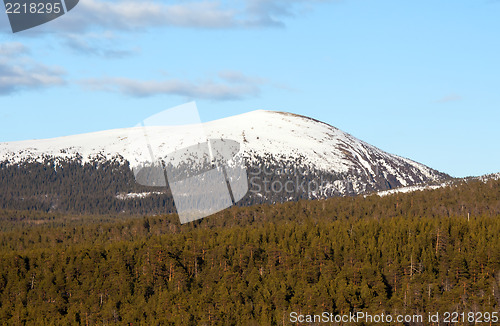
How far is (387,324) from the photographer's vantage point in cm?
13575

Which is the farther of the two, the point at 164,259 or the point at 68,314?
the point at 164,259

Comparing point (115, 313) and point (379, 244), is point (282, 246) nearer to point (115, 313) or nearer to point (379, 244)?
point (379, 244)

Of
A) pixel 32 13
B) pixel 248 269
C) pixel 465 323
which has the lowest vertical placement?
pixel 465 323

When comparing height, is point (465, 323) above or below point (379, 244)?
below

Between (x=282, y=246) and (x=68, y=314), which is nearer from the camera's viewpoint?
(x=68, y=314)

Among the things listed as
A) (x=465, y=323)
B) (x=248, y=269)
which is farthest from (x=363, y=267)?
(x=465, y=323)

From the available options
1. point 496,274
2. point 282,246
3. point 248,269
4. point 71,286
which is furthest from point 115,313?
point 496,274

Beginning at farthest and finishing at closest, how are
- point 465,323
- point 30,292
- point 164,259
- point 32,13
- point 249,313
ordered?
1. point 164,259
2. point 30,292
3. point 249,313
4. point 465,323
5. point 32,13

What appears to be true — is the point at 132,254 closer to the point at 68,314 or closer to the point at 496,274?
the point at 68,314

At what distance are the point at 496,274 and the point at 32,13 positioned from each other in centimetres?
12573

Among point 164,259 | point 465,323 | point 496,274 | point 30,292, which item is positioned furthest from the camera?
point 164,259

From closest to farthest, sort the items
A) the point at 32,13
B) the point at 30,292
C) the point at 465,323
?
the point at 32,13
the point at 465,323
the point at 30,292

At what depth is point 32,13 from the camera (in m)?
92.6

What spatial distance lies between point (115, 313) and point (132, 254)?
41.4 metres
